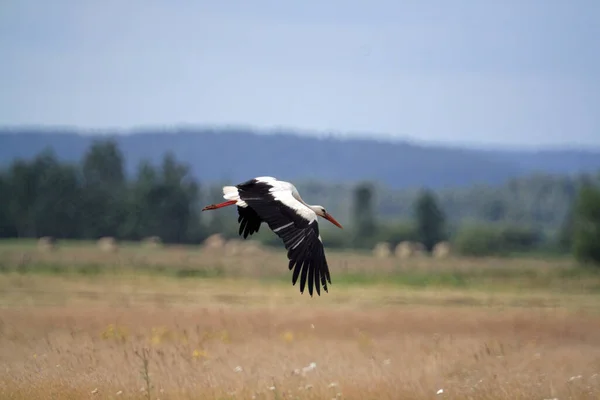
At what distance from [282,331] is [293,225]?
10.5m

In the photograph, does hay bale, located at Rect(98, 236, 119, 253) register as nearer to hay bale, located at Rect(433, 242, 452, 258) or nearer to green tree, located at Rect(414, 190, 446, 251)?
hay bale, located at Rect(433, 242, 452, 258)

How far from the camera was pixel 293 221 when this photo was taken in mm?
11906

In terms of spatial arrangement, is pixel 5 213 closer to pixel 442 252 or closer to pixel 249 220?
pixel 442 252

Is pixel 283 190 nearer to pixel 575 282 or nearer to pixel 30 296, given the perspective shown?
pixel 30 296

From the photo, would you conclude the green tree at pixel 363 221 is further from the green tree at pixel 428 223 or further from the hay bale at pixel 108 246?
the hay bale at pixel 108 246

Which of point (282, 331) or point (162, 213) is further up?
point (282, 331)

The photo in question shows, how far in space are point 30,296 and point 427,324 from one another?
1102 centimetres

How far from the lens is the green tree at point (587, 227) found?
5844 centimetres

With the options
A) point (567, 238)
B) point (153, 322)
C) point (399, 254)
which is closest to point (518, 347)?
point (153, 322)

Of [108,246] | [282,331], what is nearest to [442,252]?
[108,246]

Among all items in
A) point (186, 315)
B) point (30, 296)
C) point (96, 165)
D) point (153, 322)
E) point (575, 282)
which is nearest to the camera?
point (153, 322)

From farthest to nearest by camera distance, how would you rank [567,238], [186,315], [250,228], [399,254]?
[567,238] → [399,254] → [186,315] → [250,228]

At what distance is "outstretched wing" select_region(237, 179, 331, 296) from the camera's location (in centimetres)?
1133

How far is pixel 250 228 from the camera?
13.6 meters
